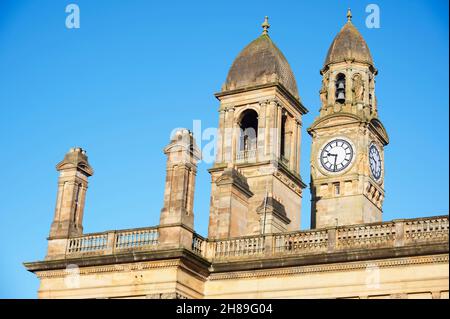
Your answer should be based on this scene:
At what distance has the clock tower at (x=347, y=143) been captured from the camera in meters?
58.1

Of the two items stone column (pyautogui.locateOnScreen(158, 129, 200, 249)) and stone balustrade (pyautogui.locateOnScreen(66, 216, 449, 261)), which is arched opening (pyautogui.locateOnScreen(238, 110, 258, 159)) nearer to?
stone column (pyautogui.locateOnScreen(158, 129, 200, 249))

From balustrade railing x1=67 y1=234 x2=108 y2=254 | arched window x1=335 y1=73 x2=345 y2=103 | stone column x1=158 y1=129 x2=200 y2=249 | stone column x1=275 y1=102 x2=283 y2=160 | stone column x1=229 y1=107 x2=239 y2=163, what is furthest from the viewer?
arched window x1=335 y1=73 x2=345 y2=103

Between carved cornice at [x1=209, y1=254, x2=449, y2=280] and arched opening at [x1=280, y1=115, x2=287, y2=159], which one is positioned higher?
arched opening at [x1=280, y1=115, x2=287, y2=159]

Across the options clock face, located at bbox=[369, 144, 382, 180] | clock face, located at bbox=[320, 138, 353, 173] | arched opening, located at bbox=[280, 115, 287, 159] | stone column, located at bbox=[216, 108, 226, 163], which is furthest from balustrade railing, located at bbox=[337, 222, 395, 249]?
clock face, located at bbox=[369, 144, 382, 180]

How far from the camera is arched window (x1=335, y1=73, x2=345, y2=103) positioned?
60438 mm

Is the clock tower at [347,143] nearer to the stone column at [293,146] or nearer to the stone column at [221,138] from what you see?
the stone column at [293,146]

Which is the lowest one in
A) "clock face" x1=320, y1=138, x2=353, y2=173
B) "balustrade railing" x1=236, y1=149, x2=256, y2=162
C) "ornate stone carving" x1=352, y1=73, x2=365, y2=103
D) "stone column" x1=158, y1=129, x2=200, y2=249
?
A: "stone column" x1=158, y1=129, x2=200, y2=249

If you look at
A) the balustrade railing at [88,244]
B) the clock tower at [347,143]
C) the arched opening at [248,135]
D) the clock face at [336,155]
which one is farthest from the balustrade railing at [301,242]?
the clock face at [336,155]

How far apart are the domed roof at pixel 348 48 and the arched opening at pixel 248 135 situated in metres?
10.8

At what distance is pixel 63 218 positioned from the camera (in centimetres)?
4122

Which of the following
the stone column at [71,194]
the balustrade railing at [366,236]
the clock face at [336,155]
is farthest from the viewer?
the clock face at [336,155]
